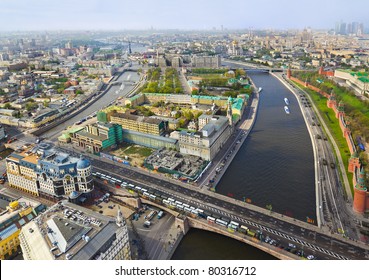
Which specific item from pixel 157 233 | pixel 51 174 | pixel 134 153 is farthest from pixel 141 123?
pixel 157 233

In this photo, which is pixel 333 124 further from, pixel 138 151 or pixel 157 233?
pixel 157 233

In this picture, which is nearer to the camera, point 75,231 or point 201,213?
point 75,231

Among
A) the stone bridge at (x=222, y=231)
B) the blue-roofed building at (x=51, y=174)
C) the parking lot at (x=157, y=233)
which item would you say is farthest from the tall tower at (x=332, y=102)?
the blue-roofed building at (x=51, y=174)

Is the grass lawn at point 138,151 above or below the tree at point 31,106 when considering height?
below

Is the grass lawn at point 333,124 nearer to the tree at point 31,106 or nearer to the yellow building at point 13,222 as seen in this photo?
the yellow building at point 13,222

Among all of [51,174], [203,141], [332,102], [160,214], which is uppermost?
[332,102]

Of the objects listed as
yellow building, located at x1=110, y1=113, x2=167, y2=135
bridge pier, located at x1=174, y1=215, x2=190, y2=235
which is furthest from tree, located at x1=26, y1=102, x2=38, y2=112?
bridge pier, located at x1=174, y1=215, x2=190, y2=235
